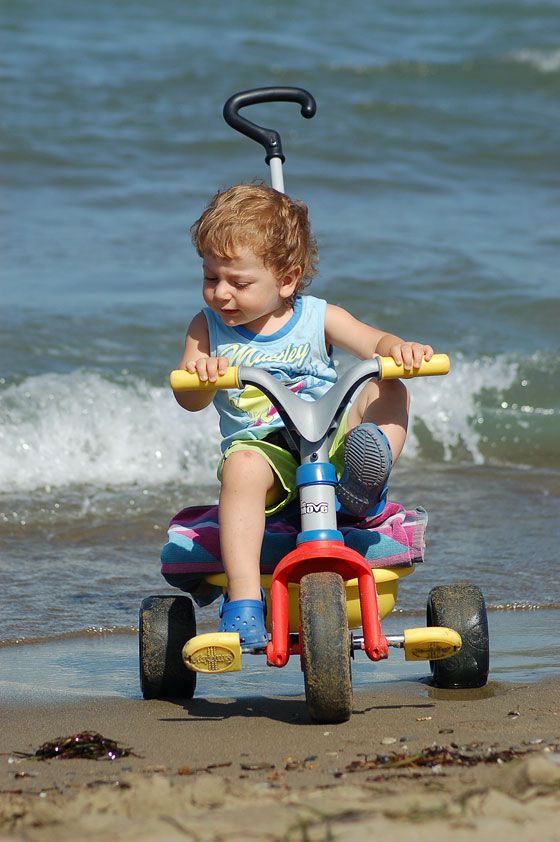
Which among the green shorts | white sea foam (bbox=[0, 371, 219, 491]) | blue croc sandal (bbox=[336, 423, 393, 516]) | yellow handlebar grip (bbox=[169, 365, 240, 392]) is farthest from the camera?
white sea foam (bbox=[0, 371, 219, 491])

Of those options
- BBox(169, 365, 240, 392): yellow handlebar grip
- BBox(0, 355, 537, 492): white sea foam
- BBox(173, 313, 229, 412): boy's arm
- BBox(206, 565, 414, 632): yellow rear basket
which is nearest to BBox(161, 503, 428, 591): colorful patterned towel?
BBox(206, 565, 414, 632): yellow rear basket

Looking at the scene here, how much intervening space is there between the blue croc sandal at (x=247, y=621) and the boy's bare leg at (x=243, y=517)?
0.03m

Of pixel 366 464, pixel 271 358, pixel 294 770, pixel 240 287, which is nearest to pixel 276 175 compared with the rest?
pixel 240 287

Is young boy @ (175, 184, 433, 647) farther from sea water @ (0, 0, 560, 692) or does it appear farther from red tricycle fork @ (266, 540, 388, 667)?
sea water @ (0, 0, 560, 692)

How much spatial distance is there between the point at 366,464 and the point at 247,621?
566 millimetres

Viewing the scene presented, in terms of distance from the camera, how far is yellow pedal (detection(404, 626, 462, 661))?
3.07 meters

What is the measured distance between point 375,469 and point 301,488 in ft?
0.76

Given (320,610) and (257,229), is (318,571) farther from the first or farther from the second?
(257,229)

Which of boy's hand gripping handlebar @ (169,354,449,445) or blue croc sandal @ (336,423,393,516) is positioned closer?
blue croc sandal @ (336,423,393,516)

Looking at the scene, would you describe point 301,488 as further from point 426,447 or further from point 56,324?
point 56,324

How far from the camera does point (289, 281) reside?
3.55 m

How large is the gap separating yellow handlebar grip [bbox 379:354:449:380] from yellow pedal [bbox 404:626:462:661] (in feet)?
2.48

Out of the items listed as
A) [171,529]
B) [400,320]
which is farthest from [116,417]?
[171,529]

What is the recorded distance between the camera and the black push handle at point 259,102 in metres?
3.96
